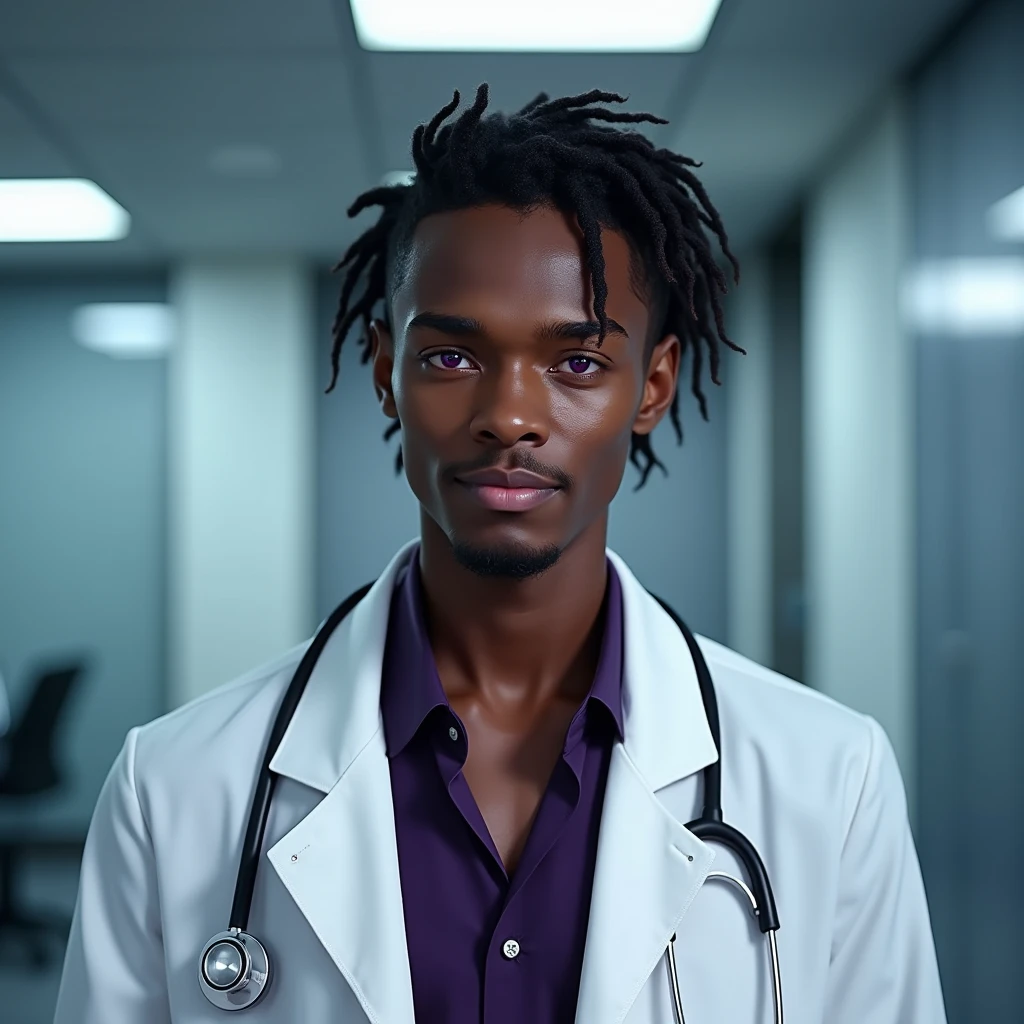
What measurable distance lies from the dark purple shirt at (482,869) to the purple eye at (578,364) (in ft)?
0.81

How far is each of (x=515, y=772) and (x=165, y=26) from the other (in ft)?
6.14

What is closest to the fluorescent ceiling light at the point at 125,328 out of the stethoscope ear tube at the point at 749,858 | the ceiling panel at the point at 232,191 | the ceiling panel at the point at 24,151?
the ceiling panel at the point at 232,191

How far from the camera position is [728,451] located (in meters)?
4.32

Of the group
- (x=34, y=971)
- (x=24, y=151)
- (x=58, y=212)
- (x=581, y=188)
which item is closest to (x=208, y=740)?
(x=581, y=188)

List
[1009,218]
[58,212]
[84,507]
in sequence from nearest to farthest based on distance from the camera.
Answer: [1009,218], [58,212], [84,507]

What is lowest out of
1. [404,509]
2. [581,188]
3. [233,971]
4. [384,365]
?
[233,971]

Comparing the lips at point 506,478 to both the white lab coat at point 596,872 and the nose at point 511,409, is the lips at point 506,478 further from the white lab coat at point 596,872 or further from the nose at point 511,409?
the white lab coat at point 596,872

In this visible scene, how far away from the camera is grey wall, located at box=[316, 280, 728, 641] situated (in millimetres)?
4234

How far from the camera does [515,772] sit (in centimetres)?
86

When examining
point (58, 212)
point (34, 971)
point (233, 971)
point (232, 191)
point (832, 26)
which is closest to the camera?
point (233, 971)

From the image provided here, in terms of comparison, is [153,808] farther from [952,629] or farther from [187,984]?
[952,629]

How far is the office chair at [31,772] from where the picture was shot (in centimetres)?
295

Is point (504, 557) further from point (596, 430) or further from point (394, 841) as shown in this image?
point (394, 841)

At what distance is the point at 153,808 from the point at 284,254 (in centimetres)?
343
